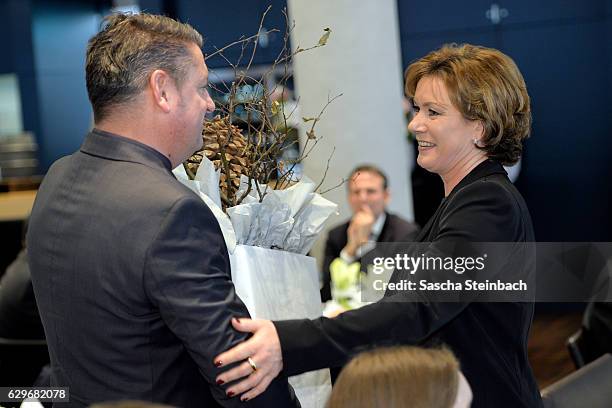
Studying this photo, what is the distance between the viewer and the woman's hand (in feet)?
5.00

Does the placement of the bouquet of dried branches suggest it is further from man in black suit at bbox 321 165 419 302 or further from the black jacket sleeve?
man in black suit at bbox 321 165 419 302

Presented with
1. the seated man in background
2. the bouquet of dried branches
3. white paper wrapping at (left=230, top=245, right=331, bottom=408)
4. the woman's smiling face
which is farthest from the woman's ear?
the seated man in background

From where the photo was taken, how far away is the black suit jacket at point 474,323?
1.74 metres

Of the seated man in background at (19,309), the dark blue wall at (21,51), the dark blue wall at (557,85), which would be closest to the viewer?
the seated man in background at (19,309)

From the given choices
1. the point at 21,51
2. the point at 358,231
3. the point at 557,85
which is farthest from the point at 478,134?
the point at 21,51

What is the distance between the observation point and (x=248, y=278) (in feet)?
5.66

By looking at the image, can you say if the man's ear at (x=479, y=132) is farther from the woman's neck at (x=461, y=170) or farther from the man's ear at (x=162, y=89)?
the man's ear at (x=162, y=89)

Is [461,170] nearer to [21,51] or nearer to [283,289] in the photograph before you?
[283,289]

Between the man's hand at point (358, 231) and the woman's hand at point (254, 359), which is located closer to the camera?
the woman's hand at point (254, 359)

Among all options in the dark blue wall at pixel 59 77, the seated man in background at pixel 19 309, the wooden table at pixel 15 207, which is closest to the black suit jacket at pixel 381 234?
the seated man in background at pixel 19 309

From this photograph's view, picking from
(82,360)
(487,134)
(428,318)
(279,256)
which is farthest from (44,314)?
(487,134)

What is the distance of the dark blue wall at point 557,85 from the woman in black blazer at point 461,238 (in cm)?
521

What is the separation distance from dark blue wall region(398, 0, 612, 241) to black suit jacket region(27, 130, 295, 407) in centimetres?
577

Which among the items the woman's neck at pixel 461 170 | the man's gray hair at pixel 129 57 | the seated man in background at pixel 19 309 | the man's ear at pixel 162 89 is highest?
the man's gray hair at pixel 129 57
